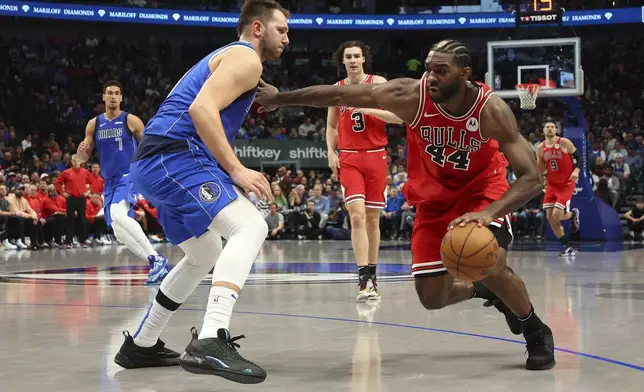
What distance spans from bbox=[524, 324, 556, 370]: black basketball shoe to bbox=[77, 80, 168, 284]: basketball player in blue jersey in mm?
5213

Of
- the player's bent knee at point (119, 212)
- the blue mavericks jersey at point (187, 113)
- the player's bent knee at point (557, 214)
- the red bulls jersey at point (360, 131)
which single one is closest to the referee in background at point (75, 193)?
the player's bent knee at point (119, 212)

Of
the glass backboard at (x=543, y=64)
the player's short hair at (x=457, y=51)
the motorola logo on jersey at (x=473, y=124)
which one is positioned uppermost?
the glass backboard at (x=543, y=64)

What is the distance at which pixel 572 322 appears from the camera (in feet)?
20.4

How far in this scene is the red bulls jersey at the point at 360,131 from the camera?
8.33 m

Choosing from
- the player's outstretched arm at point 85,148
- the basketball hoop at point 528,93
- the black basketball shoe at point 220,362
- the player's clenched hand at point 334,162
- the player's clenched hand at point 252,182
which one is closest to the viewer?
the black basketball shoe at point 220,362

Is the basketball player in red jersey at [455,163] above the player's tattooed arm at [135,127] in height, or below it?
below

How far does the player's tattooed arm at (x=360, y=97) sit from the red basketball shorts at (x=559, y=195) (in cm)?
939

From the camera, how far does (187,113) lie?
4.58 metres

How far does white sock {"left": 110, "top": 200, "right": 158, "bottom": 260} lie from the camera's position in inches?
364

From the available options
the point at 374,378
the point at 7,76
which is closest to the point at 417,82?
the point at 374,378

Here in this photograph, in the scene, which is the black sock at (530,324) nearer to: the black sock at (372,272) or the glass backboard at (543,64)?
the black sock at (372,272)

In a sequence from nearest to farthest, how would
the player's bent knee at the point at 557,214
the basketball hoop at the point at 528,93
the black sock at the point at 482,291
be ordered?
the black sock at the point at 482,291 → the player's bent knee at the point at 557,214 → the basketball hoop at the point at 528,93

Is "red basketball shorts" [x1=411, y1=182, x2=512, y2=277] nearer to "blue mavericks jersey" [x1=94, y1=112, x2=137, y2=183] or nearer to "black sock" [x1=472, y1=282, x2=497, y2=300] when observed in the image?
"black sock" [x1=472, y1=282, x2=497, y2=300]

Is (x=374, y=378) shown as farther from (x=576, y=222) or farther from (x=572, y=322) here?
(x=576, y=222)
